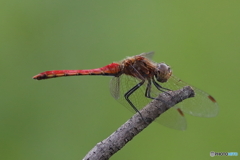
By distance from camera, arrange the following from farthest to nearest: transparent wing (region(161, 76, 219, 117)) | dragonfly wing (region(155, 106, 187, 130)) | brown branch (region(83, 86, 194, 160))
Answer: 1. dragonfly wing (region(155, 106, 187, 130))
2. transparent wing (region(161, 76, 219, 117))
3. brown branch (region(83, 86, 194, 160))

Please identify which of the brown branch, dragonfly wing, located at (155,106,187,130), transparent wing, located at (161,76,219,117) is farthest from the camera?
dragonfly wing, located at (155,106,187,130)

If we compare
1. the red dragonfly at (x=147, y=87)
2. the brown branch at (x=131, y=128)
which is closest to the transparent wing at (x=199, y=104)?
the red dragonfly at (x=147, y=87)

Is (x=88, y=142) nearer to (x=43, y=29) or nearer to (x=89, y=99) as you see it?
(x=89, y=99)

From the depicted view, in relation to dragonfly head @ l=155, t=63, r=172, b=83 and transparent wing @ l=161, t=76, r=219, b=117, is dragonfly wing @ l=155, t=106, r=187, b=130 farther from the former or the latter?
dragonfly head @ l=155, t=63, r=172, b=83

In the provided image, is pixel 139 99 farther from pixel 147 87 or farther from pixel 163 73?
pixel 163 73

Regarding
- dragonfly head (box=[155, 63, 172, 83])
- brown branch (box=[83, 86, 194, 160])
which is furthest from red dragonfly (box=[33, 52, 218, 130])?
brown branch (box=[83, 86, 194, 160])

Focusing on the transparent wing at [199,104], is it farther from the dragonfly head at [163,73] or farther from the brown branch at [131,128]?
the brown branch at [131,128]
